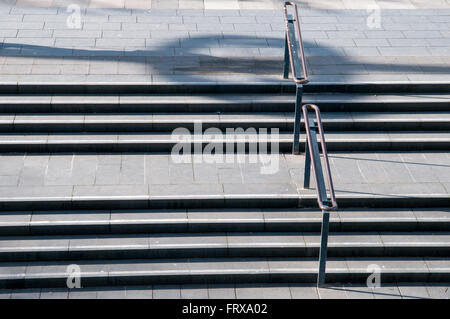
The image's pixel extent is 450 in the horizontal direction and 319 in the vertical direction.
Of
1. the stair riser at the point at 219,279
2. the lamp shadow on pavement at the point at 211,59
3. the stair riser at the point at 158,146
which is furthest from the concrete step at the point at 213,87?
the stair riser at the point at 219,279

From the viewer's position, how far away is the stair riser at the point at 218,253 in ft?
29.5

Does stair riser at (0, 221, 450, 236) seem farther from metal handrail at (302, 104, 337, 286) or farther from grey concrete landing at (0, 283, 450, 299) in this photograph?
grey concrete landing at (0, 283, 450, 299)

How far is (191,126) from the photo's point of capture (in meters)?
10.6

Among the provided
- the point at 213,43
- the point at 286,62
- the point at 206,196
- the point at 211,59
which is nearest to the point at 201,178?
the point at 206,196

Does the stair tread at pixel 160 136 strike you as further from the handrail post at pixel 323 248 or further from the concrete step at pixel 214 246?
the handrail post at pixel 323 248

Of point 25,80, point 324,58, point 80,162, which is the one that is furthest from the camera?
point 324,58

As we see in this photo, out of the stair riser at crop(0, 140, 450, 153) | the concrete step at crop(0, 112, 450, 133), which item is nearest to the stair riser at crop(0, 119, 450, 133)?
the concrete step at crop(0, 112, 450, 133)

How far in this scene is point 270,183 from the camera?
32.1ft

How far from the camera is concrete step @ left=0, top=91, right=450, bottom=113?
10.7 meters

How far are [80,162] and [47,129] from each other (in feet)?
2.51

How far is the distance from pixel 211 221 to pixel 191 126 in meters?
1.73

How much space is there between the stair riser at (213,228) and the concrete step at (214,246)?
6 centimetres

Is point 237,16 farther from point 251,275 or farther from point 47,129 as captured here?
point 251,275
